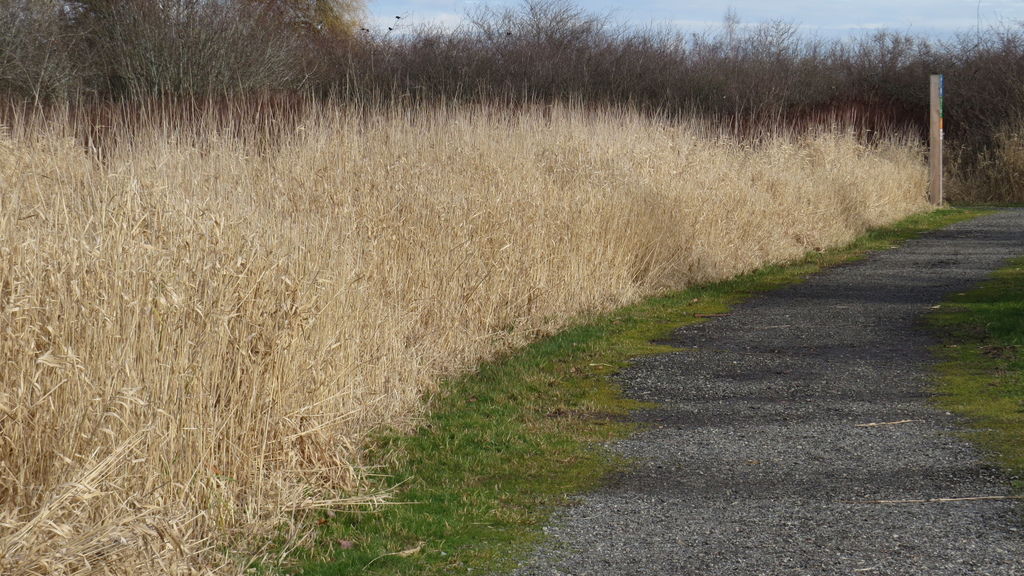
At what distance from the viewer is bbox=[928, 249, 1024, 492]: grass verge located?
6543 millimetres

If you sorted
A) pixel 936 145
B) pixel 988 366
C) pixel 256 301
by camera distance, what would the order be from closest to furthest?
1. pixel 256 301
2. pixel 988 366
3. pixel 936 145

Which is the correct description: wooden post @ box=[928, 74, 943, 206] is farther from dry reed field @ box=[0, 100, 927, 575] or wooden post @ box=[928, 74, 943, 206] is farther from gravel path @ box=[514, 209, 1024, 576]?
gravel path @ box=[514, 209, 1024, 576]

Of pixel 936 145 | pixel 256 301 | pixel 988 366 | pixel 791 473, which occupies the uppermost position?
pixel 256 301

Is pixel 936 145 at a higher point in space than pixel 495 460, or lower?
higher

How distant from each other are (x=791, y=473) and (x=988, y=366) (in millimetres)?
3315

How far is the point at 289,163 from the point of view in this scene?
998 centimetres

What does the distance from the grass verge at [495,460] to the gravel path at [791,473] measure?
23 cm

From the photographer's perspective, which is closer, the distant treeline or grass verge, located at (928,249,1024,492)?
grass verge, located at (928,249,1024,492)

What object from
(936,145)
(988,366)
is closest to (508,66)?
(936,145)

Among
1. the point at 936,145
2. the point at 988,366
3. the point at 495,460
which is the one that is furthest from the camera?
the point at 936,145

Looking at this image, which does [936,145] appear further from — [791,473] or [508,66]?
[791,473]

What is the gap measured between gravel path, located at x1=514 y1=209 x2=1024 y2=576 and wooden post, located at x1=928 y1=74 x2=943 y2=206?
13996 mm

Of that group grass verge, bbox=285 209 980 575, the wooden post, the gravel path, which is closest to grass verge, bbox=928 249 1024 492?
the gravel path

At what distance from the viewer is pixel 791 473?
5953 mm
